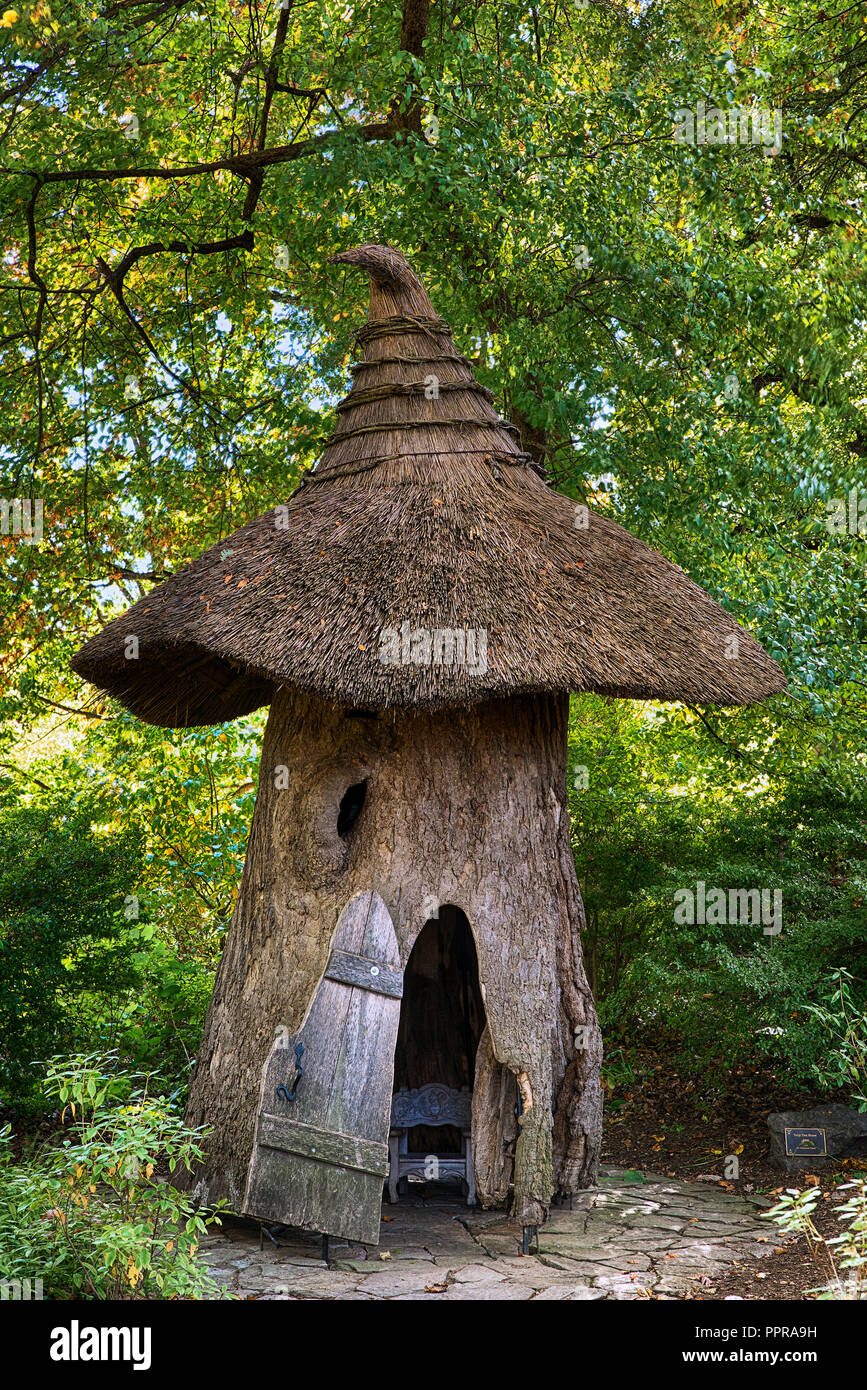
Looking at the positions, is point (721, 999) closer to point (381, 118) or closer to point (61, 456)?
point (61, 456)

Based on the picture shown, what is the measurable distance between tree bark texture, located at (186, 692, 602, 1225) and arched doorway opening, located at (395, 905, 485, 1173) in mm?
1243

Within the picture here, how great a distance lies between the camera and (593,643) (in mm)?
6113

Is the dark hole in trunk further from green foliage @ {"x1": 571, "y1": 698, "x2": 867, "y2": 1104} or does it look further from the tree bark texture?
green foliage @ {"x1": 571, "y1": 698, "x2": 867, "y2": 1104}

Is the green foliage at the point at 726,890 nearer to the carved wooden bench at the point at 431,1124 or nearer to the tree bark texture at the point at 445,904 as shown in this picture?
the tree bark texture at the point at 445,904

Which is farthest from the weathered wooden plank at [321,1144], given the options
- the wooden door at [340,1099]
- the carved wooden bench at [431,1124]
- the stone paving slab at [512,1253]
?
the carved wooden bench at [431,1124]

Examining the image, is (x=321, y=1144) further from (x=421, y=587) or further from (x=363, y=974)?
(x=421, y=587)

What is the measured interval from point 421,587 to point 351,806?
76.4 inches

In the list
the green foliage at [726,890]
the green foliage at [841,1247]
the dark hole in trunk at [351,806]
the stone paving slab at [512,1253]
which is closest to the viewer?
the green foliage at [841,1247]

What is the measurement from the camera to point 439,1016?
8.16 metres

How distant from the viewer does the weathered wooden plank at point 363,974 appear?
6121 millimetres

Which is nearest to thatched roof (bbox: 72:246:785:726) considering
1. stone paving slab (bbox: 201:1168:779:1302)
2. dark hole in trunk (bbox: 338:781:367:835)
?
dark hole in trunk (bbox: 338:781:367:835)

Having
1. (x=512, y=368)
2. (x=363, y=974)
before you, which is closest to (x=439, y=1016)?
(x=363, y=974)

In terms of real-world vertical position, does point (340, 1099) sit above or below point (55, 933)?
below

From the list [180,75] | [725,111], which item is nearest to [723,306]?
[725,111]
